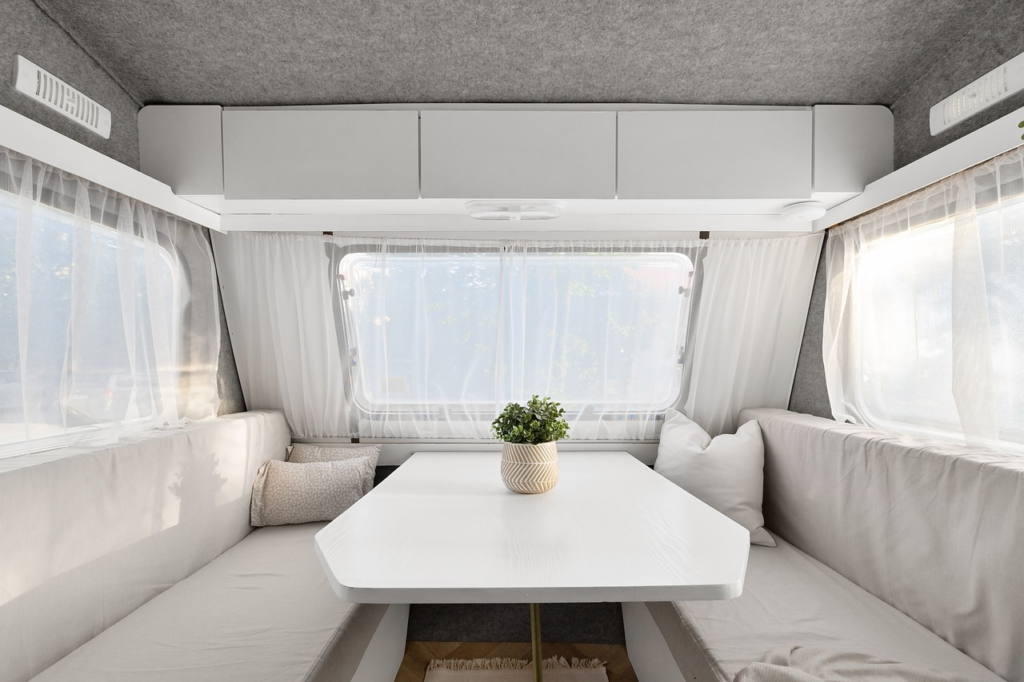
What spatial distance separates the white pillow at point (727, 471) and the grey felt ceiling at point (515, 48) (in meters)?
1.40

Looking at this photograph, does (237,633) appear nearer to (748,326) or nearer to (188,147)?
(188,147)

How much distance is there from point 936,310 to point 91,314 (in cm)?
284

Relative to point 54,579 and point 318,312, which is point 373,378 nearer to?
point 318,312

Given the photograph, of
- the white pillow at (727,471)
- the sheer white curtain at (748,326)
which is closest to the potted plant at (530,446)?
the white pillow at (727,471)

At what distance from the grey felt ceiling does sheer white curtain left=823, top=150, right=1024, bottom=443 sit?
526 mm

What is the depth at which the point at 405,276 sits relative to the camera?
250cm

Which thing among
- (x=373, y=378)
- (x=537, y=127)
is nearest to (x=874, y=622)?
(x=537, y=127)

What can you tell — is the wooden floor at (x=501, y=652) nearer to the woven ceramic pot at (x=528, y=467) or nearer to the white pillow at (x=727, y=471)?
the white pillow at (x=727, y=471)

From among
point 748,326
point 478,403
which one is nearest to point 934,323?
point 748,326

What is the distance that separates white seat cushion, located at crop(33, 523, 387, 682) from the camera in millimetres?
1298

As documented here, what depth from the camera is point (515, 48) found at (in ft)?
5.83

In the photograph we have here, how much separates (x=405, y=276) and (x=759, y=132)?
5.34 ft

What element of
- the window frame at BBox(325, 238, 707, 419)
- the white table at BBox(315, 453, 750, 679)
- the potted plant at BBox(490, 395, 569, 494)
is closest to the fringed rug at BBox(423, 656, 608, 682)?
the white table at BBox(315, 453, 750, 679)

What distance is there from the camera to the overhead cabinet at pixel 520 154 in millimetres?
1994
